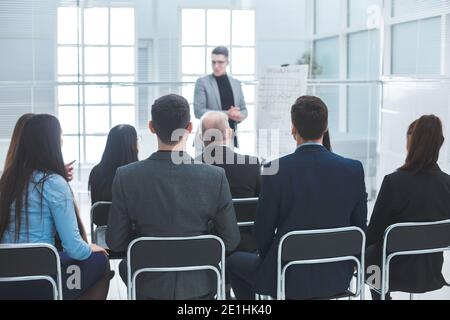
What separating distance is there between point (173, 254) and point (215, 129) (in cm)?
110

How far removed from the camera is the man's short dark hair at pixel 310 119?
2.49m

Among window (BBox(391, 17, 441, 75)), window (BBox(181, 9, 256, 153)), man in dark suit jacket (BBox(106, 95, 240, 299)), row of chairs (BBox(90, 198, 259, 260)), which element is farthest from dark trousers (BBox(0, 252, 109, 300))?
window (BBox(391, 17, 441, 75))

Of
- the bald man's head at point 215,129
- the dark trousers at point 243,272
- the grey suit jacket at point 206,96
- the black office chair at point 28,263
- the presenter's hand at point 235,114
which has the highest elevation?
the grey suit jacket at point 206,96

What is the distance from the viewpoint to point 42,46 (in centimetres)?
555

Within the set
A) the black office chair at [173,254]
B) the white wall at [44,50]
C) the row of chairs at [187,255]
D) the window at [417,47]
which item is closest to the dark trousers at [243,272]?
the row of chairs at [187,255]

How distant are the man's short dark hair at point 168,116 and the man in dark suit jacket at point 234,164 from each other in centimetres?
68

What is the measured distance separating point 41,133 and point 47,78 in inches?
134

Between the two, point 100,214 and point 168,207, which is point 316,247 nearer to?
point 168,207

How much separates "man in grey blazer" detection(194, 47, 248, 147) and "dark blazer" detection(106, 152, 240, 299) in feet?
8.65

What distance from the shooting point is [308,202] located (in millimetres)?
2383

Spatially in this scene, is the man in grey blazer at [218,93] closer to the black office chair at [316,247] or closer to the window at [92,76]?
the window at [92,76]

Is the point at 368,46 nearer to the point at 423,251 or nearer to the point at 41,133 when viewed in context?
the point at 423,251

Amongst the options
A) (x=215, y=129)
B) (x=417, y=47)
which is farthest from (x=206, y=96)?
(x=417, y=47)

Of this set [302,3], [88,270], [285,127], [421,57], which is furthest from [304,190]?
[302,3]
